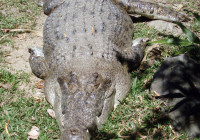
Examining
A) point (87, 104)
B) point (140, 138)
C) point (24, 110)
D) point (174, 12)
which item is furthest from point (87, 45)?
point (174, 12)

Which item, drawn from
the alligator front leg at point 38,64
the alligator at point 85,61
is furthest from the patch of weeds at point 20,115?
the alligator front leg at point 38,64

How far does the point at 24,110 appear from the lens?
136 inches

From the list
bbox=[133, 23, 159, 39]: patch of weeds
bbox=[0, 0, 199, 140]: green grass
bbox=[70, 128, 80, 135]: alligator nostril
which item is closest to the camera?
bbox=[70, 128, 80, 135]: alligator nostril

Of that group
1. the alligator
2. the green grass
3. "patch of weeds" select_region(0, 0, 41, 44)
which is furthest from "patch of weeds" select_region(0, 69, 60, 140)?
"patch of weeds" select_region(0, 0, 41, 44)

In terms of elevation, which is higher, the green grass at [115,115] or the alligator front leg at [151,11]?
the alligator front leg at [151,11]

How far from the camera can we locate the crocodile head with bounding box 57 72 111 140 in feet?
8.73

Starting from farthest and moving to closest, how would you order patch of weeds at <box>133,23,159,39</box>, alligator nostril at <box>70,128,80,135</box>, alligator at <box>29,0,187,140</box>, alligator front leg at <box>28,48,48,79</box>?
patch of weeds at <box>133,23,159,39</box>, alligator front leg at <box>28,48,48,79</box>, alligator at <box>29,0,187,140</box>, alligator nostril at <box>70,128,80,135</box>

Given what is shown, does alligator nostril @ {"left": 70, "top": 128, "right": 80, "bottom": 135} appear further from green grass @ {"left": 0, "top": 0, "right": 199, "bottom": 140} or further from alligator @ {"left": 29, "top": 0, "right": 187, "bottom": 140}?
green grass @ {"left": 0, "top": 0, "right": 199, "bottom": 140}

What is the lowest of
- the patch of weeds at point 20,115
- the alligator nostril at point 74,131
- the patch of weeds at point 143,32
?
the patch of weeds at point 20,115

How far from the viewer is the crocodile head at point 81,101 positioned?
2662 millimetres

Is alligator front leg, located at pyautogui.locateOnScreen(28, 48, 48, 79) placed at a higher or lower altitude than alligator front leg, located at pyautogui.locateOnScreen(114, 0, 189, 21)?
lower

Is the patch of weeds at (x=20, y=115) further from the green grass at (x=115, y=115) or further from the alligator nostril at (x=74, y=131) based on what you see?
the alligator nostril at (x=74, y=131)

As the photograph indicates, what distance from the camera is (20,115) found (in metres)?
3.38

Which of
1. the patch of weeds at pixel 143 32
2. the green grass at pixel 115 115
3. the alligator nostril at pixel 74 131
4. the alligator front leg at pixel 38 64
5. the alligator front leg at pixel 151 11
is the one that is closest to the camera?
the alligator nostril at pixel 74 131
